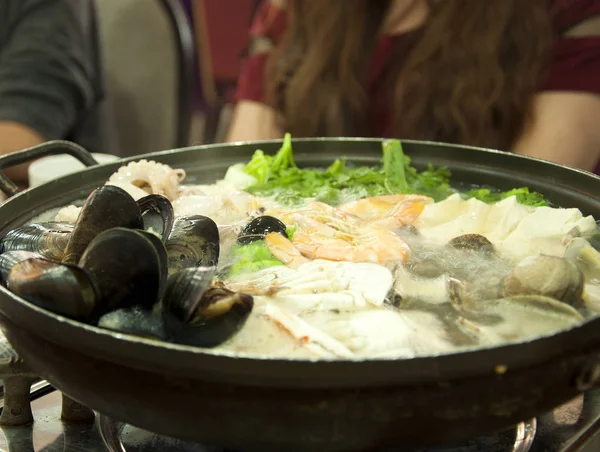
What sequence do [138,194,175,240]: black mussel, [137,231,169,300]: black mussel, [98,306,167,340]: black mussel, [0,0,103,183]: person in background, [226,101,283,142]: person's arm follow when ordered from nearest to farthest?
[98,306,167,340]: black mussel < [137,231,169,300]: black mussel < [138,194,175,240]: black mussel < [0,0,103,183]: person in background < [226,101,283,142]: person's arm

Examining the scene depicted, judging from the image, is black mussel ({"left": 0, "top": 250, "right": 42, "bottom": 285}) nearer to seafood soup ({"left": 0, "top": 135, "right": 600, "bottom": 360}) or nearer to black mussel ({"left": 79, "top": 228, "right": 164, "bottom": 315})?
seafood soup ({"left": 0, "top": 135, "right": 600, "bottom": 360})

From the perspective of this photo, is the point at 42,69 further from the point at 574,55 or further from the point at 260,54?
the point at 574,55

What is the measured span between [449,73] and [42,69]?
2015 mm

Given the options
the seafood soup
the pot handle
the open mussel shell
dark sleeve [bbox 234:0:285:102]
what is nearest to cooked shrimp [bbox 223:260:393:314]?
the seafood soup

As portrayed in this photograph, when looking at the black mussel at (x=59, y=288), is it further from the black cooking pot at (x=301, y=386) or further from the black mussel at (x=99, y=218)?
the black mussel at (x=99, y=218)

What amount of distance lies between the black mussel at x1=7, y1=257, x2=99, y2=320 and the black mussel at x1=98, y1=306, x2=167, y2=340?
0.12 ft

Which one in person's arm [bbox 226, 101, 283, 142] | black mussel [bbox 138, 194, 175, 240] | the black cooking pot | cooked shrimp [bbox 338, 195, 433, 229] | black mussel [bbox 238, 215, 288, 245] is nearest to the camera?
the black cooking pot

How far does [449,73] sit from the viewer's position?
2.80 m

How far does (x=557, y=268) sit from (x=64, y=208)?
1114 mm

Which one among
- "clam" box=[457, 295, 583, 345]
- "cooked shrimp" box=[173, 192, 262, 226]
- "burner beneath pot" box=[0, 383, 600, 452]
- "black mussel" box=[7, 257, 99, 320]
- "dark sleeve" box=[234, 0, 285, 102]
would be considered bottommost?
"burner beneath pot" box=[0, 383, 600, 452]

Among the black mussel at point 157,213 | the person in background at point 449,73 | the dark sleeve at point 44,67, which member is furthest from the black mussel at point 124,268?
the dark sleeve at point 44,67

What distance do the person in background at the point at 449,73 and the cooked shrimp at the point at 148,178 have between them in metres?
1.41

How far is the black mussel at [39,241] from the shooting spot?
1236mm

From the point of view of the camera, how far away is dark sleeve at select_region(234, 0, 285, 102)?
3377 millimetres
